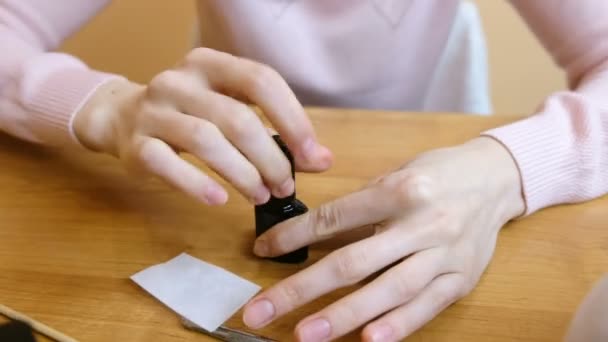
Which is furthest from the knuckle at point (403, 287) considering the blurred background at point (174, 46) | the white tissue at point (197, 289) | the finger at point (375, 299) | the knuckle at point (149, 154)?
the blurred background at point (174, 46)

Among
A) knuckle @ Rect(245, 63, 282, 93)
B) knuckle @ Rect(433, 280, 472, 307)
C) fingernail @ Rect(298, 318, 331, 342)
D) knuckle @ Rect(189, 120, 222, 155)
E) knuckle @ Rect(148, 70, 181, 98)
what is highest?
knuckle @ Rect(245, 63, 282, 93)

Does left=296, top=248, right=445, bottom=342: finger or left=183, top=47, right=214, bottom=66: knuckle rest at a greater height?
left=183, top=47, right=214, bottom=66: knuckle

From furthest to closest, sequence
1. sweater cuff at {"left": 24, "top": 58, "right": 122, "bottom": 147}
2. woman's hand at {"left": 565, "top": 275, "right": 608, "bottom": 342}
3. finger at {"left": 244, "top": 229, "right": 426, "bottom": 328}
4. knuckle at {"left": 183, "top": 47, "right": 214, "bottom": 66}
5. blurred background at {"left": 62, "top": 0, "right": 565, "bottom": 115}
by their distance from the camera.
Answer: blurred background at {"left": 62, "top": 0, "right": 565, "bottom": 115} < sweater cuff at {"left": 24, "top": 58, "right": 122, "bottom": 147} < knuckle at {"left": 183, "top": 47, "right": 214, "bottom": 66} < finger at {"left": 244, "top": 229, "right": 426, "bottom": 328} < woman's hand at {"left": 565, "top": 275, "right": 608, "bottom": 342}

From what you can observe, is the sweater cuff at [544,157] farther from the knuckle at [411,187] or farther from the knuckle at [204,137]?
the knuckle at [204,137]

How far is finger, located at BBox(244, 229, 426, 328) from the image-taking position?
46 centimetres

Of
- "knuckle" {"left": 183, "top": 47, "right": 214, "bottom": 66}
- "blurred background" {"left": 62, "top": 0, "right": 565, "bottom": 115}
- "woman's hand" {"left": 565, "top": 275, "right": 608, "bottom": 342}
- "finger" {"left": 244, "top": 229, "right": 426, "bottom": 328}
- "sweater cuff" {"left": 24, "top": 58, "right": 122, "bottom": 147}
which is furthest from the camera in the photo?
"blurred background" {"left": 62, "top": 0, "right": 565, "bottom": 115}

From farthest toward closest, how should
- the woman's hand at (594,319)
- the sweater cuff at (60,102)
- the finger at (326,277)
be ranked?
the sweater cuff at (60,102) → the finger at (326,277) → the woman's hand at (594,319)

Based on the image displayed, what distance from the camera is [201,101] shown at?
0.55 meters

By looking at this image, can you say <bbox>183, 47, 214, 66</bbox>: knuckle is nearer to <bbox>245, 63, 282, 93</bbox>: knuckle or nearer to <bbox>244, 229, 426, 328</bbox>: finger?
<bbox>245, 63, 282, 93</bbox>: knuckle

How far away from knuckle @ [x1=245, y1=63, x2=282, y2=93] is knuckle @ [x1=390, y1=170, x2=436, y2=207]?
120 mm

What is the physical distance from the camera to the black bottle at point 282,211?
1.73 ft

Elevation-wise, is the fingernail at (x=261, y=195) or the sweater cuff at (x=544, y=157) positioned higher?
the fingernail at (x=261, y=195)

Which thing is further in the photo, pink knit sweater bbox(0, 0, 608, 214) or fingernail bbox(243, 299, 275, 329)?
pink knit sweater bbox(0, 0, 608, 214)

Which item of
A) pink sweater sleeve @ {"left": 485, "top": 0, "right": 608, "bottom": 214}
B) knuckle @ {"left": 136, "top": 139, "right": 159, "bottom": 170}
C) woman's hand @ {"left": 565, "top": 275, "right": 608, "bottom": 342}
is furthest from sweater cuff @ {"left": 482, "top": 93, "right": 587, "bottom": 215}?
knuckle @ {"left": 136, "top": 139, "right": 159, "bottom": 170}
